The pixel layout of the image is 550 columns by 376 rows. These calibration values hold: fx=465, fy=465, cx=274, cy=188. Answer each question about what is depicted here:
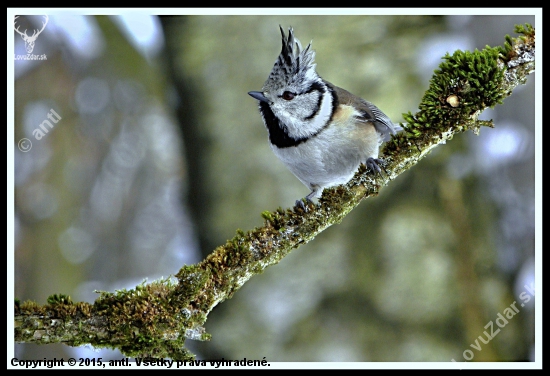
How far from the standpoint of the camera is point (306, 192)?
5.45m

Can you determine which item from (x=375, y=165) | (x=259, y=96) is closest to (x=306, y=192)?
(x=259, y=96)

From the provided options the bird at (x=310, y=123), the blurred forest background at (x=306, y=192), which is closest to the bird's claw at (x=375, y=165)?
the bird at (x=310, y=123)

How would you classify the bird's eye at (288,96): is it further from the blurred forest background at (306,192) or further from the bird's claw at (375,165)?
the blurred forest background at (306,192)

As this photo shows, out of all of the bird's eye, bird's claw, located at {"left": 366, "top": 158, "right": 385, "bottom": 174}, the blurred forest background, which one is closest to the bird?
the bird's eye

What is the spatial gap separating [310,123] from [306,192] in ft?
5.06

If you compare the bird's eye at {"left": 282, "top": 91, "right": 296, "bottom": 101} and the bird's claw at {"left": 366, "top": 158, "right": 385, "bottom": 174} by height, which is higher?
the bird's eye at {"left": 282, "top": 91, "right": 296, "bottom": 101}

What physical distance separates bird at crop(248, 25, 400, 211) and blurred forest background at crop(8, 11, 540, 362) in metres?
1.41

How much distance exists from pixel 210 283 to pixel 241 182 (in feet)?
10.4

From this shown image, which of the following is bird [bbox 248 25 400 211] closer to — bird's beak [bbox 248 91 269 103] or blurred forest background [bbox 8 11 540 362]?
bird's beak [bbox 248 91 269 103]

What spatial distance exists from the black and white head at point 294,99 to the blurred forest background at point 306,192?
1542 mm

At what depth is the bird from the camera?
3885 mm

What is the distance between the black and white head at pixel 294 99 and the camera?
3830 mm

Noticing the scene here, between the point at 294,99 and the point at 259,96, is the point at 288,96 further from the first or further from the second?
the point at 259,96

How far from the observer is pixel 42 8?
379cm
